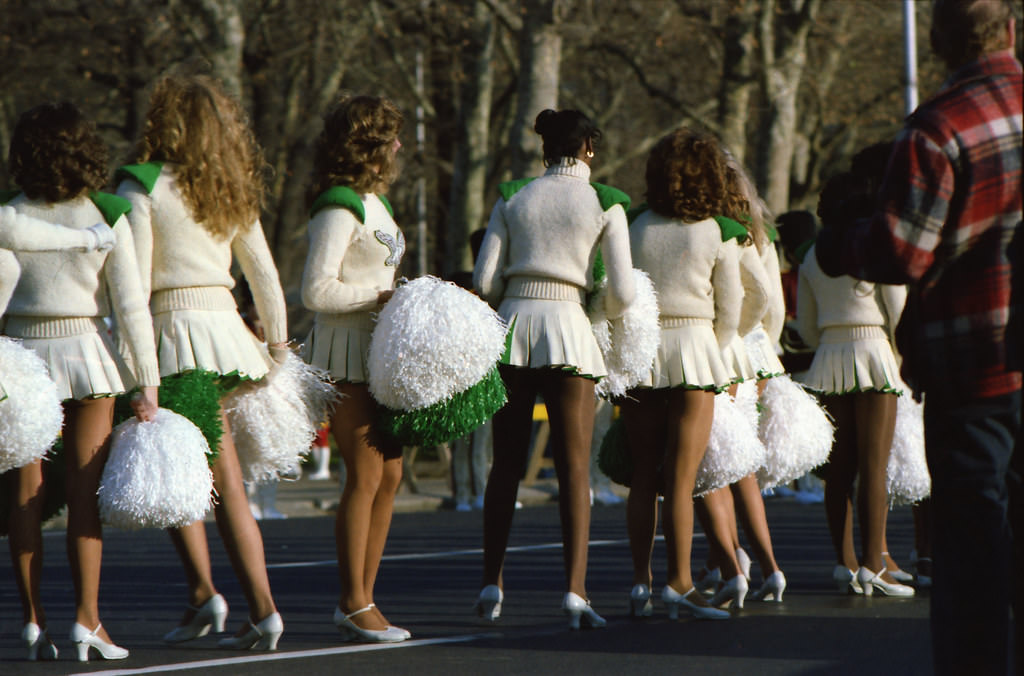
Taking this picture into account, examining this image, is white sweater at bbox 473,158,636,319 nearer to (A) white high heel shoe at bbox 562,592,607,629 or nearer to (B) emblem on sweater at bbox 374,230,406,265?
(B) emblem on sweater at bbox 374,230,406,265

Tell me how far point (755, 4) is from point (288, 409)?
1559cm

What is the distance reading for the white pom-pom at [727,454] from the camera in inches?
276

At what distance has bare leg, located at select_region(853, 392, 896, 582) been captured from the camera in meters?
7.60

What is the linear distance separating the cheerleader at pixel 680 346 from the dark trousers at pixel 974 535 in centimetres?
287

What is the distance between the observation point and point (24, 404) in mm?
5531

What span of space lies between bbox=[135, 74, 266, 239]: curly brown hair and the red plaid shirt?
8.74 ft

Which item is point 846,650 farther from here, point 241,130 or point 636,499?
point 241,130

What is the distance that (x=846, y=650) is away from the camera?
20.1ft

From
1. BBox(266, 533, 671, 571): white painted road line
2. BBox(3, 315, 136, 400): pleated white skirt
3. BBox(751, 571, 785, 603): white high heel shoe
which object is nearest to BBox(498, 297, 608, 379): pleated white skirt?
BBox(751, 571, 785, 603): white high heel shoe

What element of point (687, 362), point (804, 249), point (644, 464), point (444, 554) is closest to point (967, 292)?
point (687, 362)

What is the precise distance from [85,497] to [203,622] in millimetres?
741

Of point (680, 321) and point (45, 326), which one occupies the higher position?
point (680, 321)

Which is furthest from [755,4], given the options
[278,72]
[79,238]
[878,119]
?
[79,238]

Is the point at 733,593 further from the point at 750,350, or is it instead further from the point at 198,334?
the point at 198,334
